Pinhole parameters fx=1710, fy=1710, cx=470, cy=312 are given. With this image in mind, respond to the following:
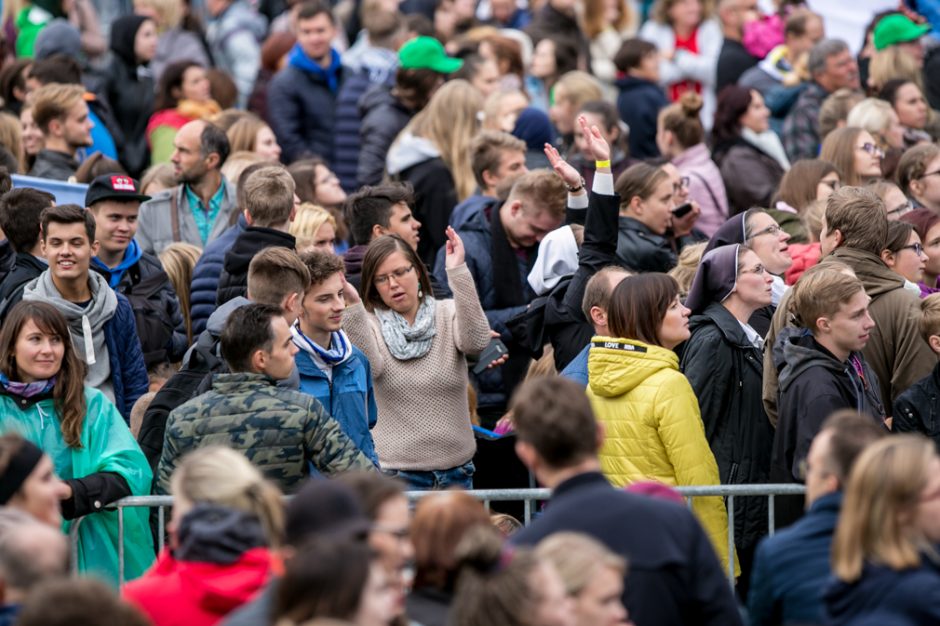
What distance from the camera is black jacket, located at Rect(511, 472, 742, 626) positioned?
5.05 m

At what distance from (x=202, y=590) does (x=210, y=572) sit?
59 millimetres

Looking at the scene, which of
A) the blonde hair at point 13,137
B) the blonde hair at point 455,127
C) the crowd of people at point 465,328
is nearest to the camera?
the crowd of people at point 465,328

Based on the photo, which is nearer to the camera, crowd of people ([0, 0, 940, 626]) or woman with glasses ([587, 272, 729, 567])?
crowd of people ([0, 0, 940, 626])

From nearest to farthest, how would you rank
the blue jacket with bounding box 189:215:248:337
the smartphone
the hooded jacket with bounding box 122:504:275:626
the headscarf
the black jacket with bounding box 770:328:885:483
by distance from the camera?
1. the hooded jacket with bounding box 122:504:275:626
2. the black jacket with bounding box 770:328:885:483
3. the headscarf
4. the smartphone
5. the blue jacket with bounding box 189:215:248:337

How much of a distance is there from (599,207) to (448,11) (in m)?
8.42

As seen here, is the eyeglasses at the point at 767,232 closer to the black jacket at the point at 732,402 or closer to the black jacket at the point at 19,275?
the black jacket at the point at 732,402

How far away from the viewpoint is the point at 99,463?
23.0ft

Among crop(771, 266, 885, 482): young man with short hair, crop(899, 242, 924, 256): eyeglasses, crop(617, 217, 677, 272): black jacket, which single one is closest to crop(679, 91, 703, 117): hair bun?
crop(617, 217, 677, 272): black jacket

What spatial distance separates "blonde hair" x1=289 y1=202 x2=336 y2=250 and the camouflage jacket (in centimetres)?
262

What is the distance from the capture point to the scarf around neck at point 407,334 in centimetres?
814

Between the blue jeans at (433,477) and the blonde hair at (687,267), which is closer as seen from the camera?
the blue jeans at (433,477)

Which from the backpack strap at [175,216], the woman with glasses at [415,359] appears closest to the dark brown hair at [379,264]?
the woman with glasses at [415,359]

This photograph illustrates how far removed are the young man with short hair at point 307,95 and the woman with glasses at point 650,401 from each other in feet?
20.8

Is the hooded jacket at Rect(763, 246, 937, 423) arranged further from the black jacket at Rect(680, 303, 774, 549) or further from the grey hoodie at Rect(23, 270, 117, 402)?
the grey hoodie at Rect(23, 270, 117, 402)
